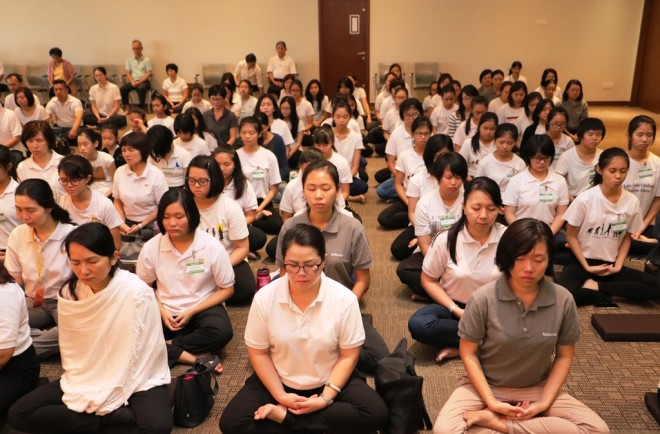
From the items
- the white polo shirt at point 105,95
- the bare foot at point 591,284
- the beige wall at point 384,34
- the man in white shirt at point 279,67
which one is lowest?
the bare foot at point 591,284

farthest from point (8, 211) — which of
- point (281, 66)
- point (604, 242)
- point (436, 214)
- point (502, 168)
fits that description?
point (281, 66)

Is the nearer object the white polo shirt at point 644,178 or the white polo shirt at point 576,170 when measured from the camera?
the white polo shirt at point 644,178

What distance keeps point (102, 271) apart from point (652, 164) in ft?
12.0

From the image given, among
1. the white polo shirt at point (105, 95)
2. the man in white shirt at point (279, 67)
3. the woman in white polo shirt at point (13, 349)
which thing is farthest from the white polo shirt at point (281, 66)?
the woman in white polo shirt at point (13, 349)

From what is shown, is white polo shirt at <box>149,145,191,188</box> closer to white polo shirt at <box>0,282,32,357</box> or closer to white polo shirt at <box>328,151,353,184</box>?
white polo shirt at <box>328,151,353,184</box>

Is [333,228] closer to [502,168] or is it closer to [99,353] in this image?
[99,353]

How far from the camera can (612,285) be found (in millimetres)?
3475

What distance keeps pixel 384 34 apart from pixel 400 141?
20.7 feet

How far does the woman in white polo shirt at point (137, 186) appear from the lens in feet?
13.3

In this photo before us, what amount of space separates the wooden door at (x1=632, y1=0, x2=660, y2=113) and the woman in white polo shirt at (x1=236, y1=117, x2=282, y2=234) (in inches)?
342

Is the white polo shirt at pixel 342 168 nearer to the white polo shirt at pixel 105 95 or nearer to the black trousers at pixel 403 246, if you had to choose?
the black trousers at pixel 403 246

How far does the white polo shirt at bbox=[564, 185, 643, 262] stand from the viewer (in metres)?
3.43

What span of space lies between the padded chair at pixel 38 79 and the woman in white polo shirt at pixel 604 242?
34.9ft

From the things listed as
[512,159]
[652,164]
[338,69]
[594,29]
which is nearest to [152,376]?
[512,159]
